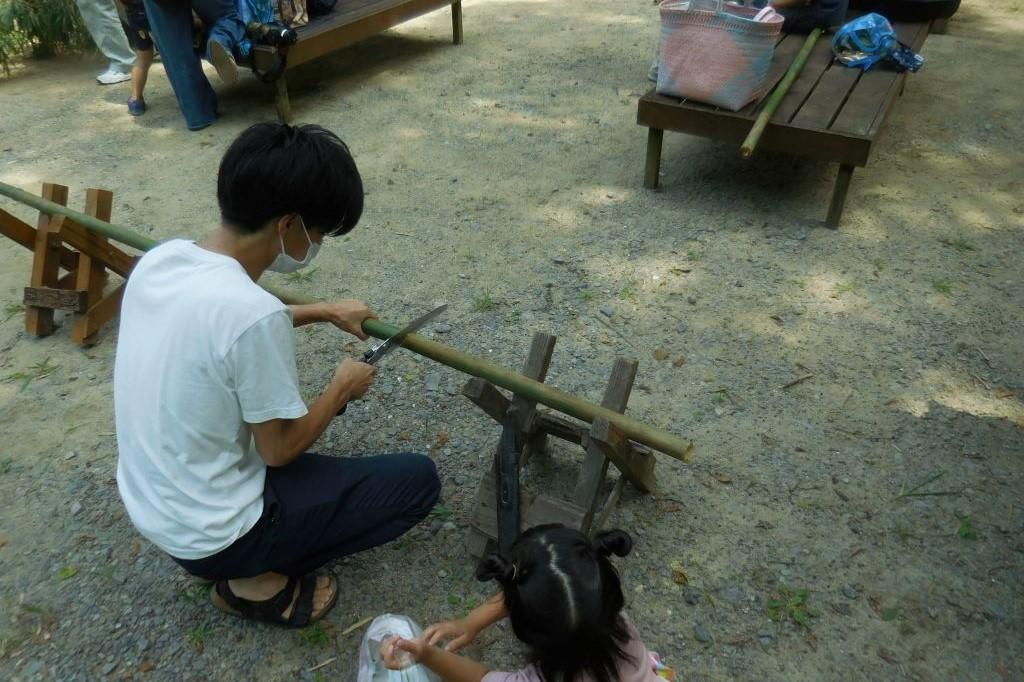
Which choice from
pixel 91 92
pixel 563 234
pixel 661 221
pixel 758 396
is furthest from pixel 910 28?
pixel 91 92

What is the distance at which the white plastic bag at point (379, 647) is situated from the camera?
1.84 meters

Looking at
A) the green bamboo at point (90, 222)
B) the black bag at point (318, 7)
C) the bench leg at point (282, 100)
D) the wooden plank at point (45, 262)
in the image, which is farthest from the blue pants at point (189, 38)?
the green bamboo at point (90, 222)

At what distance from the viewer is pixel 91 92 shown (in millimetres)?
6023

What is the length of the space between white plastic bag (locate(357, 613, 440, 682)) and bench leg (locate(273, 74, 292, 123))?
4.22 meters

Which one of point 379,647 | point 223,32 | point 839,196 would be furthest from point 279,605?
point 223,32

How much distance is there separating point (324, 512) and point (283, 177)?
0.88 meters

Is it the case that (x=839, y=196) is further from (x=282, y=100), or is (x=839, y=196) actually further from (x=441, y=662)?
(x=282, y=100)

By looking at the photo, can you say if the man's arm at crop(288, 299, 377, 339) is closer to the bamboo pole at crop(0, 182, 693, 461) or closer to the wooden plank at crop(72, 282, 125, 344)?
the bamboo pole at crop(0, 182, 693, 461)

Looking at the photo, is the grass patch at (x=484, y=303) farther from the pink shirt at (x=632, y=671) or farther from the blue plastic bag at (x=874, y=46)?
A: the blue plastic bag at (x=874, y=46)

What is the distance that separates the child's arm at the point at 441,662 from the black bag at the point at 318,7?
525 cm

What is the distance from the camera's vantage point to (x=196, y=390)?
163 cm

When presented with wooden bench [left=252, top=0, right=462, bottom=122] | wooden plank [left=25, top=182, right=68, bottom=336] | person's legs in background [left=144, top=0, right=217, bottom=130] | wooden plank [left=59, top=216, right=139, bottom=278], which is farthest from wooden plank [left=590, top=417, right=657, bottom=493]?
person's legs in background [left=144, top=0, right=217, bottom=130]

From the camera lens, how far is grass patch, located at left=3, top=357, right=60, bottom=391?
3.15 m

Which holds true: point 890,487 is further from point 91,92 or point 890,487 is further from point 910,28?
point 91,92
